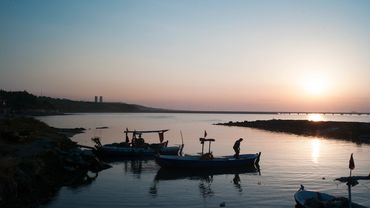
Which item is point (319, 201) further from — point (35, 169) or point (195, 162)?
point (195, 162)

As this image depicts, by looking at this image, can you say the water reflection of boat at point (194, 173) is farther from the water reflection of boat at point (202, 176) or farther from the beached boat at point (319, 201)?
the beached boat at point (319, 201)

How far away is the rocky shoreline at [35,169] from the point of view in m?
20.0

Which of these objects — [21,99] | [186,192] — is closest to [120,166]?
[186,192]

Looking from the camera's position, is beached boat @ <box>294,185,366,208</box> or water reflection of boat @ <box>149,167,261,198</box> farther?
water reflection of boat @ <box>149,167,261,198</box>

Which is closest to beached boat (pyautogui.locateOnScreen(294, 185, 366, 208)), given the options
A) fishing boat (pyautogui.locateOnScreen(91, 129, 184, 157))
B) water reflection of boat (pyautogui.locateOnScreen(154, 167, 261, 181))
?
water reflection of boat (pyautogui.locateOnScreen(154, 167, 261, 181))

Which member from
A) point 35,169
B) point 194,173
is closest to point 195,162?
point 194,173

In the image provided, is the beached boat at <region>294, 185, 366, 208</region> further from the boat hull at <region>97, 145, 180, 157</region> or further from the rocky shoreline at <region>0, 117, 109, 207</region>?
the boat hull at <region>97, 145, 180, 157</region>

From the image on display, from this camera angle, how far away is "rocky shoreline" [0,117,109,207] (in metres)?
20.0

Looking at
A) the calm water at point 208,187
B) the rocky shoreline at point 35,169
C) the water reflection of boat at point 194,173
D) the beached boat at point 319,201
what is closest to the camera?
the beached boat at point 319,201

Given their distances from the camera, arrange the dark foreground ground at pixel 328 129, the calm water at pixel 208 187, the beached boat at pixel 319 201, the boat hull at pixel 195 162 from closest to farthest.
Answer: the beached boat at pixel 319 201 → the calm water at pixel 208 187 → the boat hull at pixel 195 162 → the dark foreground ground at pixel 328 129

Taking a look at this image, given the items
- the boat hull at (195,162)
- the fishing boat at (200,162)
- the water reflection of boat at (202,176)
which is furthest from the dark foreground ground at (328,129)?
the water reflection of boat at (202,176)

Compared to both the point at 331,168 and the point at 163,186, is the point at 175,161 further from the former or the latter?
the point at 331,168

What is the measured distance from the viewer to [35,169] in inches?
940

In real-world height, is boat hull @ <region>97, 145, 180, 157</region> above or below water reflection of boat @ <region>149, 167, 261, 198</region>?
above
